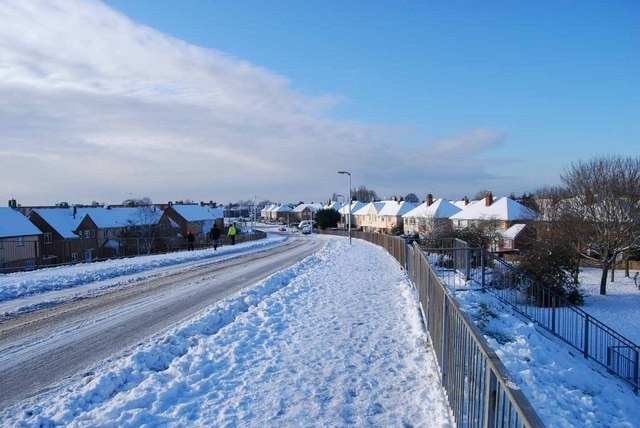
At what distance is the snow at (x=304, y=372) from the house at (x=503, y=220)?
113 ft

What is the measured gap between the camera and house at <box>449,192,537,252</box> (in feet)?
155

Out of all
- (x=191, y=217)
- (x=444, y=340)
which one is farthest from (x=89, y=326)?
(x=191, y=217)

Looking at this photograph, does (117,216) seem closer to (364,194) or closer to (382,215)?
(382,215)

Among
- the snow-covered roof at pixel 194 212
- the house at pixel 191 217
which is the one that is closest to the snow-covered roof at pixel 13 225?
the house at pixel 191 217

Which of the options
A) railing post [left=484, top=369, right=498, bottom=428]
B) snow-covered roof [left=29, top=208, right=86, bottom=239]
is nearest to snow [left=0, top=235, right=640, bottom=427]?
railing post [left=484, top=369, right=498, bottom=428]

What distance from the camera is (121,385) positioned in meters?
5.63

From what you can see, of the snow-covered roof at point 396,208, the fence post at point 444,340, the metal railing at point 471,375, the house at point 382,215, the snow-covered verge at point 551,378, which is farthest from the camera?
the snow-covered roof at point 396,208

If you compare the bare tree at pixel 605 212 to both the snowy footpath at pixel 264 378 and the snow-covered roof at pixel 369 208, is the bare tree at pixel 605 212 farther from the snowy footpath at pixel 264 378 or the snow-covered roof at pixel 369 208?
the snow-covered roof at pixel 369 208

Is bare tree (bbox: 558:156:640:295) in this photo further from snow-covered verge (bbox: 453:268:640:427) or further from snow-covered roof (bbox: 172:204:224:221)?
snow-covered roof (bbox: 172:204:224:221)

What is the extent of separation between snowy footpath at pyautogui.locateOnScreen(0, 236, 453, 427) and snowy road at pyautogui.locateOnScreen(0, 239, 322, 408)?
502 mm

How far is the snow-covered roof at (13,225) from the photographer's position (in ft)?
113

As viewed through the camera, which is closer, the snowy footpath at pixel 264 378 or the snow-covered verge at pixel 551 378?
the snowy footpath at pixel 264 378

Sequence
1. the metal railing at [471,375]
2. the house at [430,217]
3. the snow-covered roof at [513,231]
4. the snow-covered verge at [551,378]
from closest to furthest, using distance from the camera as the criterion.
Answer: the metal railing at [471,375] < the snow-covered verge at [551,378] < the snow-covered roof at [513,231] < the house at [430,217]

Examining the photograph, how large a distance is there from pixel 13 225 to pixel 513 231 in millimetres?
47727
